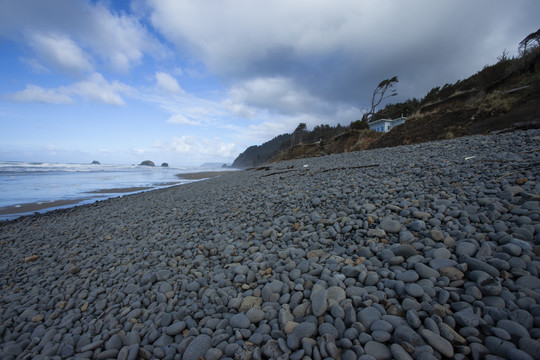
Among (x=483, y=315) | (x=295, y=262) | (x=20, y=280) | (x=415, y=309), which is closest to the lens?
(x=483, y=315)

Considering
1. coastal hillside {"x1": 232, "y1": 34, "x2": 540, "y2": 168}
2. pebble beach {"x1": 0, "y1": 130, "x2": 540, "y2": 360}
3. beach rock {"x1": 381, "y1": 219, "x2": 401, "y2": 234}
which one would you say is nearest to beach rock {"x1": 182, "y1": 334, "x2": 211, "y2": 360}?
pebble beach {"x1": 0, "y1": 130, "x2": 540, "y2": 360}

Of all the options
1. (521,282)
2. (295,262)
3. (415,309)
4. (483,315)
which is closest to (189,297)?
(295,262)

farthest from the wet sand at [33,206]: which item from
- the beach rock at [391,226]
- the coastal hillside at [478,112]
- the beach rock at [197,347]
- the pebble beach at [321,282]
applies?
the coastal hillside at [478,112]

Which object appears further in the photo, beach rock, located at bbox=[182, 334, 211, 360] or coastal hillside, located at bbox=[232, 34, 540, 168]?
coastal hillside, located at bbox=[232, 34, 540, 168]

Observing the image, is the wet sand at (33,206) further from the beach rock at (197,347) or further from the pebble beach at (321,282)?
the beach rock at (197,347)

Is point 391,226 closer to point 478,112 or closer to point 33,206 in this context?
point 478,112

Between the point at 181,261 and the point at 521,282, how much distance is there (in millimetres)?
3280

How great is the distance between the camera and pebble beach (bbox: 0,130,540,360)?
4.52 feet

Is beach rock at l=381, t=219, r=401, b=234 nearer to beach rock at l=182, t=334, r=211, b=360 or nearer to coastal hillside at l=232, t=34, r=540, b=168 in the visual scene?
beach rock at l=182, t=334, r=211, b=360

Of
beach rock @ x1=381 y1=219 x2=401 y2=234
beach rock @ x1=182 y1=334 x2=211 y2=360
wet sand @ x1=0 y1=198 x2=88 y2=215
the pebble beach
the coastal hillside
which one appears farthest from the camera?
the coastal hillside

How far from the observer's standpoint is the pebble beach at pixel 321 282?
1.38 m

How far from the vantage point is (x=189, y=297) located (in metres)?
2.23

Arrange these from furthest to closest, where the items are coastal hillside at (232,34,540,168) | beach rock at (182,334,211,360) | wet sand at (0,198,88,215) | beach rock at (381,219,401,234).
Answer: coastal hillside at (232,34,540,168), wet sand at (0,198,88,215), beach rock at (381,219,401,234), beach rock at (182,334,211,360)

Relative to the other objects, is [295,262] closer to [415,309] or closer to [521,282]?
[415,309]
